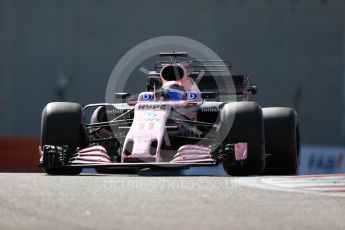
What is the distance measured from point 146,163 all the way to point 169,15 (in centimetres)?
2113

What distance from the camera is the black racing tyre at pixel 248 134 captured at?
482 inches

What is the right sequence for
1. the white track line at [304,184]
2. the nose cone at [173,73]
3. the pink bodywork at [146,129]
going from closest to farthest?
the white track line at [304,184] < the pink bodywork at [146,129] < the nose cone at [173,73]

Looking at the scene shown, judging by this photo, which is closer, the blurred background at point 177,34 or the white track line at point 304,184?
the white track line at point 304,184

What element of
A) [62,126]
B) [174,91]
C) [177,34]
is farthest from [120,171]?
[177,34]

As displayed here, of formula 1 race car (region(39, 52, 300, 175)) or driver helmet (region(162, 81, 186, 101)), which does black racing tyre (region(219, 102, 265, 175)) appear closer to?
formula 1 race car (region(39, 52, 300, 175))

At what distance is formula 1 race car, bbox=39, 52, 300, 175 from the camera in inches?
481

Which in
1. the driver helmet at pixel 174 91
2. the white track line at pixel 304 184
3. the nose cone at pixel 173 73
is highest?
the nose cone at pixel 173 73

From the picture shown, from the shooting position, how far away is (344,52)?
32.8 meters

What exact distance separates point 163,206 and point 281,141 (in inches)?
252

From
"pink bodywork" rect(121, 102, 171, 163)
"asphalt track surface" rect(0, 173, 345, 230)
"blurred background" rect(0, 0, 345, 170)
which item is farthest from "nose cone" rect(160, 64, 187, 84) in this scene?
"blurred background" rect(0, 0, 345, 170)

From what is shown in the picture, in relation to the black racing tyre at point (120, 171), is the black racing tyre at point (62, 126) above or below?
above

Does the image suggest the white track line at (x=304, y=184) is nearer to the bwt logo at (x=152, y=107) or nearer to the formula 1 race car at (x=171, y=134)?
the formula 1 race car at (x=171, y=134)

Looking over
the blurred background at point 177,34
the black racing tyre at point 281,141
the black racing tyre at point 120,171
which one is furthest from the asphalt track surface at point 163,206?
the blurred background at point 177,34

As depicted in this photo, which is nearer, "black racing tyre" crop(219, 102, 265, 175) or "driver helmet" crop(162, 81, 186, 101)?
"black racing tyre" crop(219, 102, 265, 175)
